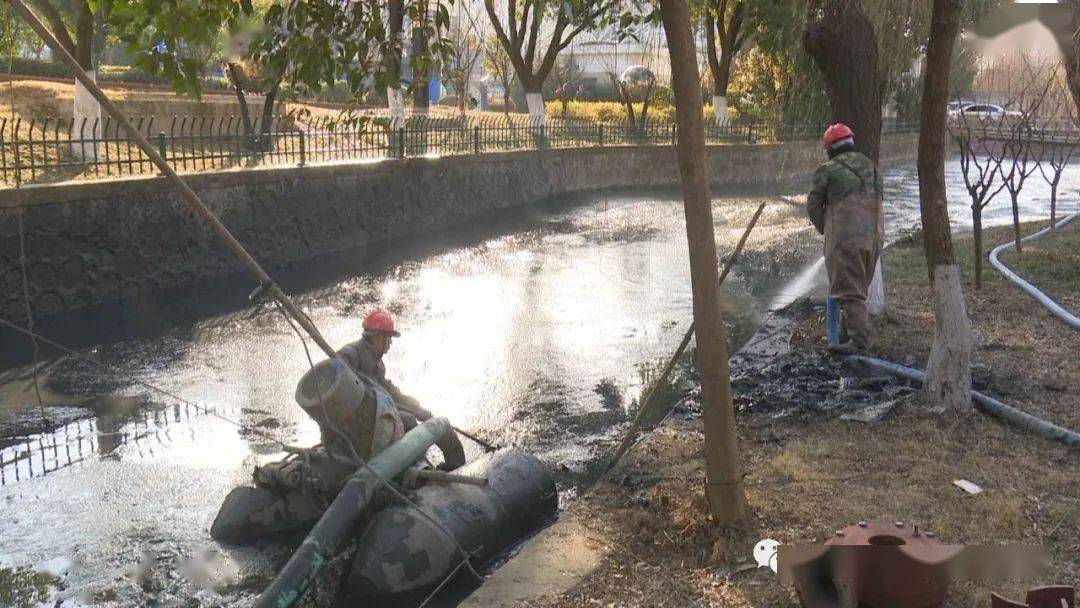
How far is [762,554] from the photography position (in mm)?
4758

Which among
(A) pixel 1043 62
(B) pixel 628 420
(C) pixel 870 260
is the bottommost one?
(B) pixel 628 420

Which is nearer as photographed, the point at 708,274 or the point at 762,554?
the point at 762,554

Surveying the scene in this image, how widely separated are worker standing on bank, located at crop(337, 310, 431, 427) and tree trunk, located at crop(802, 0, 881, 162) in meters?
5.19

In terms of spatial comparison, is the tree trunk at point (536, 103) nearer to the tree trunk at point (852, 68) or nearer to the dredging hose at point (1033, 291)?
the dredging hose at point (1033, 291)

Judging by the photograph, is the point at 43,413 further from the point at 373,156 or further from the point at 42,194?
the point at 373,156

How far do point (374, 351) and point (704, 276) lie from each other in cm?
237

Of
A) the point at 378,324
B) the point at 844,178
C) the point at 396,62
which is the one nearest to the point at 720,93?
the point at 844,178

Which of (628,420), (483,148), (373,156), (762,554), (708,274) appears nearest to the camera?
(762,554)

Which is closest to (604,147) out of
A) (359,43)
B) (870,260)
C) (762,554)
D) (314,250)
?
(314,250)

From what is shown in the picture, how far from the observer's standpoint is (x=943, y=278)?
6645mm

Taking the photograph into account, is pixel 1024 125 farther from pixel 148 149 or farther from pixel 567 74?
pixel 567 74

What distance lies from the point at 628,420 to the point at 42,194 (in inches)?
298

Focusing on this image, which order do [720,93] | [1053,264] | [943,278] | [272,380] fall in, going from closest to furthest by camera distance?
[943,278] < [272,380] < [1053,264] < [720,93]

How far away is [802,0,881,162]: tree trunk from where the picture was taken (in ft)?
30.8
